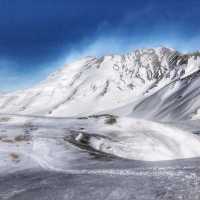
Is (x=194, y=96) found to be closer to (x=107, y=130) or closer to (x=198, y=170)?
(x=107, y=130)

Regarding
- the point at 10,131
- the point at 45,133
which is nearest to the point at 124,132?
the point at 45,133

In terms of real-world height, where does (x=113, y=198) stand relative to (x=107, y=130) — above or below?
below

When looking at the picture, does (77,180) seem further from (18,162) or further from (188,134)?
(188,134)

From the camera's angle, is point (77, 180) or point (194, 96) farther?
point (194, 96)

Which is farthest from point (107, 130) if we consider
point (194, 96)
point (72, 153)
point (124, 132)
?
point (194, 96)

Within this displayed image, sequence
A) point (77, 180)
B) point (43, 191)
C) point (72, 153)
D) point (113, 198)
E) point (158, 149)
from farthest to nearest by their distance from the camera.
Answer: point (158, 149)
point (72, 153)
point (77, 180)
point (43, 191)
point (113, 198)

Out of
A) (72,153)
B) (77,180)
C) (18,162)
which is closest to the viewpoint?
(77,180)

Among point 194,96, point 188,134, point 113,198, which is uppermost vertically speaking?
point 194,96
